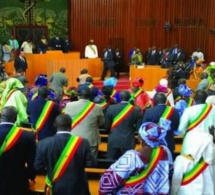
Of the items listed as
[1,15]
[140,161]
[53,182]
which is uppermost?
[1,15]

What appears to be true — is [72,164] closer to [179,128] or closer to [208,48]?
[179,128]

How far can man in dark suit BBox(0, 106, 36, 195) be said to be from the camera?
441cm

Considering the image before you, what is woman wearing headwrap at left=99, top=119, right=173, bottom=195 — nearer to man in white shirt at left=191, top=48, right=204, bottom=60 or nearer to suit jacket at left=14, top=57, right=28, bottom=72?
suit jacket at left=14, top=57, right=28, bottom=72

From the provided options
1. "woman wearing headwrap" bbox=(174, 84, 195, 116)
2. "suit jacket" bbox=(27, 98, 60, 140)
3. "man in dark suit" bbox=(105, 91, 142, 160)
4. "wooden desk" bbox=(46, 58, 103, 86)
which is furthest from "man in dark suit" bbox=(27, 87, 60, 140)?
"wooden desk" bbox=(46, 58, 103, 86)

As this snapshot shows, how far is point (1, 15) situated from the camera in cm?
2181

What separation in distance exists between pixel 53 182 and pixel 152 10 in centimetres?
1679

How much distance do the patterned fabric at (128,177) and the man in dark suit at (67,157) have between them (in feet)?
1.96

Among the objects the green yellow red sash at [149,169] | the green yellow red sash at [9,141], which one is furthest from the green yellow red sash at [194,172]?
the green yellow red sash at [9,141]

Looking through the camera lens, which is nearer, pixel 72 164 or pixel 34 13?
pixel 72 164

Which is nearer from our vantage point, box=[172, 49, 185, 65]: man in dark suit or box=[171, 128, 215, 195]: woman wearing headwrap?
box=[171, 128, 215, 195]: woman wearing headwrap

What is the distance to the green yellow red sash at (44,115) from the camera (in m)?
6.09

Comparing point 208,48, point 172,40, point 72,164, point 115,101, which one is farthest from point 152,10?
point 72,164

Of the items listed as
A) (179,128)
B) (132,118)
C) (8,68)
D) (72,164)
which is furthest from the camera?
(8,68)

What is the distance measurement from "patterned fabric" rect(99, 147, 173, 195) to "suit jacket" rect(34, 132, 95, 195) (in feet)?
1.96
